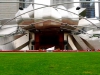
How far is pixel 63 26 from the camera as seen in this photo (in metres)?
33.8

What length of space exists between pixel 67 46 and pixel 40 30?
6697 millimetres

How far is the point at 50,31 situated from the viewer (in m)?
36.4

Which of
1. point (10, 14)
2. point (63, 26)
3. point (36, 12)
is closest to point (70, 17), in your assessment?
point (63, 26)

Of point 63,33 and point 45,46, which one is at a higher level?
point 63,33

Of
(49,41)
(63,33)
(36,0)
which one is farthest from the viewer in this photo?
(49,41)

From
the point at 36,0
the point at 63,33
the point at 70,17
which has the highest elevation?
the point at 36,0

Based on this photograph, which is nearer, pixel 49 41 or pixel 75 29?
pixel 75 29

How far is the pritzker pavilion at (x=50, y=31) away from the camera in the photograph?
107 ft

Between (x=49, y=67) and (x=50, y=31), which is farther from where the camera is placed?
(x=50, y=31)

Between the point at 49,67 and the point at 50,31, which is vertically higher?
the point at 49,67

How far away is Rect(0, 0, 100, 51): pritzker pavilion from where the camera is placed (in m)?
32.6

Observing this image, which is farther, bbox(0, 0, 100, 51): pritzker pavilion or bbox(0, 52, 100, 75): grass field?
bbox(0, 0, 100, 51): pritzker pavilion

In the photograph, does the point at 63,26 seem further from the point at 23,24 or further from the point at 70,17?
the point at 23,24

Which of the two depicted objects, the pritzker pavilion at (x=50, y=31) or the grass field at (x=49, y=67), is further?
the pritzker pavilion at (x=50, y=31)
